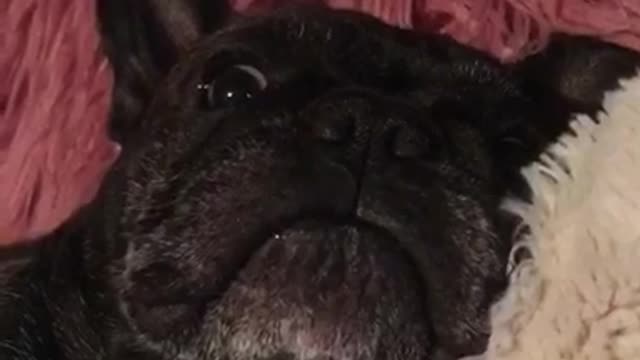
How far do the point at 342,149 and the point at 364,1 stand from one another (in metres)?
0.51

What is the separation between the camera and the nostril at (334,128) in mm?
1095

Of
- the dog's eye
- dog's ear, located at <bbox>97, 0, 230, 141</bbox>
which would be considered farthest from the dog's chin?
dog's ear, located at <bbox>97, 0, 230, 141</bbox>

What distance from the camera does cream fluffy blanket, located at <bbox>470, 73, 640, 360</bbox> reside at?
3.18ft

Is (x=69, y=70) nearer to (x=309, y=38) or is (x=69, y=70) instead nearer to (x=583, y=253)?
(x=309, y=38)

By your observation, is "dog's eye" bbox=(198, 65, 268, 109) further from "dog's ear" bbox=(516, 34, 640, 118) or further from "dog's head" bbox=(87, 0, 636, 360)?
"dog's ear" bbox=(516, 34, 640, 118)

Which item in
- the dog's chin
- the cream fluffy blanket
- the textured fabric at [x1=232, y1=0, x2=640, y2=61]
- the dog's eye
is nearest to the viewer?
the cream fluffy blanket

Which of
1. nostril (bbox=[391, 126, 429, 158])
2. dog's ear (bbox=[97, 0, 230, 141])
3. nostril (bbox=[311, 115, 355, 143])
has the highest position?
nostril (bbox=[311, 115, 355, 143])

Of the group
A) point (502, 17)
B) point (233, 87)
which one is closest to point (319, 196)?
point (233, 87)

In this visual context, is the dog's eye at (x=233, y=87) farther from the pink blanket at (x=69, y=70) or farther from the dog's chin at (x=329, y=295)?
the pink blanket at (x=69, y=70)

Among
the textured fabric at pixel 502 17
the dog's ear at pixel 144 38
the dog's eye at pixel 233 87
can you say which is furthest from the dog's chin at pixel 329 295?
the textured fabric at pixel 502 17

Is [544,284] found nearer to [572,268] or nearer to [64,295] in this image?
[572,268]

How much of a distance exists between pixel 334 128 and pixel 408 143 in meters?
0.05

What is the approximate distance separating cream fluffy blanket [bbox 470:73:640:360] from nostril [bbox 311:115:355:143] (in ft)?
0.38

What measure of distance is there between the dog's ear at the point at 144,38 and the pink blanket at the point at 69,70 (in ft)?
0.40
